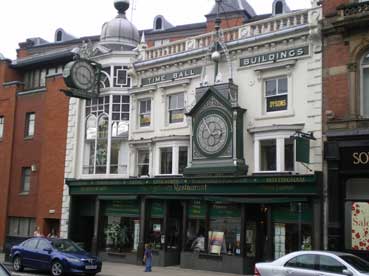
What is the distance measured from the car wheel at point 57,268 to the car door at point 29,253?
131 cm

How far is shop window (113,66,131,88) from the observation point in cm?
2802

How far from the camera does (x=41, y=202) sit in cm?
3041

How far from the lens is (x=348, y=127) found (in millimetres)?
19641

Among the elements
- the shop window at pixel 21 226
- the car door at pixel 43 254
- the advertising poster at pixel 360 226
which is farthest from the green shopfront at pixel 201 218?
the car door at pixel 43 254

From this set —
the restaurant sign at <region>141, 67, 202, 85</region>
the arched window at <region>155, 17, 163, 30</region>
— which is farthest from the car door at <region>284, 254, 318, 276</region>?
the arched window at <region>155, 17, 163, 30</region>

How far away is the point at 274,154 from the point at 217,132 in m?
2.75

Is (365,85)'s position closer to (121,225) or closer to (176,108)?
(176,108)

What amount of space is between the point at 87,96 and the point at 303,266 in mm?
16703

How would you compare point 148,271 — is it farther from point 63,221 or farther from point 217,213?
point 63,221

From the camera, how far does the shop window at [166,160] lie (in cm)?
2555

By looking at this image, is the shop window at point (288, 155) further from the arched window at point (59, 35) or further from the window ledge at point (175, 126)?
the arched window at point (59, 35)

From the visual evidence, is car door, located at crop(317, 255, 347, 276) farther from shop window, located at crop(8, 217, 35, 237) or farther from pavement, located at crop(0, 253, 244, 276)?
shop window, located at crop(8, 217, 35, 237)

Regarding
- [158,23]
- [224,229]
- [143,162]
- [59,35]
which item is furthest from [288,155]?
[59,35]

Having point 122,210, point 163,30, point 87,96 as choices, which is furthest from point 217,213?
point 163,30
